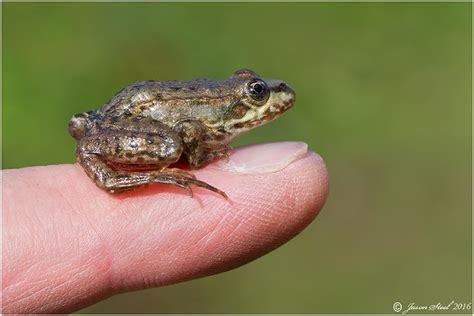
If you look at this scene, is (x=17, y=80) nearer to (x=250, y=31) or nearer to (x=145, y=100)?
(x=250, y=31)

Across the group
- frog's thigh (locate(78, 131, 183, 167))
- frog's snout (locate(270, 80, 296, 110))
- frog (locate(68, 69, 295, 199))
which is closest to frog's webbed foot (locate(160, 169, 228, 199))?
frog (locate(68, 69, 295, 199))

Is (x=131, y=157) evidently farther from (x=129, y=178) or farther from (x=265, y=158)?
(x=265, y=158)

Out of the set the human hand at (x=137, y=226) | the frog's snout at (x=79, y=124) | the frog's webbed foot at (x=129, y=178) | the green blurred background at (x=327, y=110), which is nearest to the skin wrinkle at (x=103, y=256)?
the human hand at (x=137, y=226)

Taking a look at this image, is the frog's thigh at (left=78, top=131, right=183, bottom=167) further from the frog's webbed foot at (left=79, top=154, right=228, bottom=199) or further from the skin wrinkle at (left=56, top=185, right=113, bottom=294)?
the skin wrinkle at (left=56, top=185, right=113, bottom=294)

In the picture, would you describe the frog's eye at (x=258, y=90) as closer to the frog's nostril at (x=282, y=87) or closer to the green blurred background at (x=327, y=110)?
the frog's nostril at (x=282, y=87)

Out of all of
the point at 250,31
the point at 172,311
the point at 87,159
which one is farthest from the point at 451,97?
the point at 87,159

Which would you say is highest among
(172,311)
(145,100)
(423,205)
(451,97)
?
(145,100)

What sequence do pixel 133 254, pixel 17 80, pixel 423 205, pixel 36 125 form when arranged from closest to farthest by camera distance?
pixel 133 254 < pixel 423 205 < pixel 36 125 < pixel 17 80
